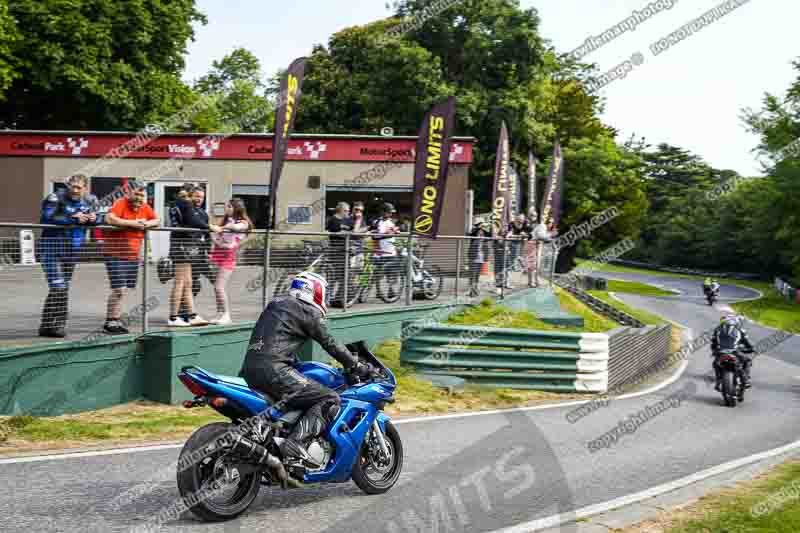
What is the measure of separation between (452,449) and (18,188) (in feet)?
77.4

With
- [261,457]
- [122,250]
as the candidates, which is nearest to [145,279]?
[122,250]

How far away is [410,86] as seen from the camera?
43000 mm

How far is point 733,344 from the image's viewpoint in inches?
634

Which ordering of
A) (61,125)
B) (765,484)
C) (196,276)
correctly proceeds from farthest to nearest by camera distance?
(61,125) → (196,276) → (765,484)

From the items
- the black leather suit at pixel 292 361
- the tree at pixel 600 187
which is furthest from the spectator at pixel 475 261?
the tree at pixel 600 187

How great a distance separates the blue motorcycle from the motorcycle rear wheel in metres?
9.91

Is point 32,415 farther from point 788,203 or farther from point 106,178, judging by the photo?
point 788,203

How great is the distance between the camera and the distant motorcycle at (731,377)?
15422 mm

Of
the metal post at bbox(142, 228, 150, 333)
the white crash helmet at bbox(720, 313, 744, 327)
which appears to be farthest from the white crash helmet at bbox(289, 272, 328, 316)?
the white crash helmet at bbox(720, 313, 744, 327)

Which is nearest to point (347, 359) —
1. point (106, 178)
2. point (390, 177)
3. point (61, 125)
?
point (390, 177)

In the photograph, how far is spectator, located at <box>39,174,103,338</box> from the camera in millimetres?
9117

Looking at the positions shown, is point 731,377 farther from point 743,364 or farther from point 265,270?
point 265,270

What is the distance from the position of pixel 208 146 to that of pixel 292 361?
2261cm

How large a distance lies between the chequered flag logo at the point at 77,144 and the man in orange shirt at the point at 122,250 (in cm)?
1980
